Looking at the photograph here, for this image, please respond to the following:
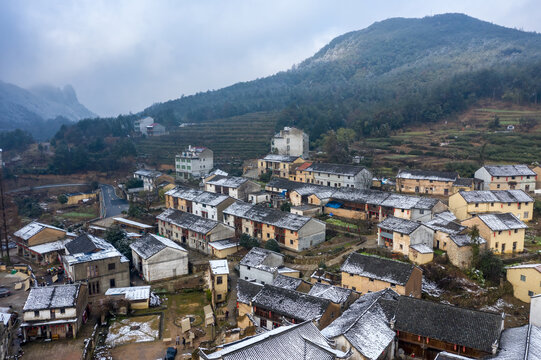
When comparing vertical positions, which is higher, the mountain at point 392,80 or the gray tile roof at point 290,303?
the mountain at point 392,80

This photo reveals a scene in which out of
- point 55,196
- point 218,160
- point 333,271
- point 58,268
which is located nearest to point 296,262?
point 333,271

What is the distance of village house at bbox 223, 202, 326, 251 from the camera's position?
1198 inches

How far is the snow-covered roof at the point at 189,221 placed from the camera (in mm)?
32500

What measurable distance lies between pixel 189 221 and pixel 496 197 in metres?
24.5

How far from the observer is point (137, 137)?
84.8m

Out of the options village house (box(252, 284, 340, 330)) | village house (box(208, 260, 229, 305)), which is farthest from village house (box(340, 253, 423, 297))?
village house (box(208, 260, 229, 305))

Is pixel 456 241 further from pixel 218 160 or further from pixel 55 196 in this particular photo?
pixel 55 196

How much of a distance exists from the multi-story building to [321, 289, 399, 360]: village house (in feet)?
128

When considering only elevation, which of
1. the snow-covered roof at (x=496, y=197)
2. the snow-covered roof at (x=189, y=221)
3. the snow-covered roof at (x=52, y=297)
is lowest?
the snow-covered roof at (x=52, y=297)

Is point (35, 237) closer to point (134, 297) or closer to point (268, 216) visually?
point (134, 297)

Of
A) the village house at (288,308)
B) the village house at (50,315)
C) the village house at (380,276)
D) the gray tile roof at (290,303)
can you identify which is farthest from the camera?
the village house at (380,276)

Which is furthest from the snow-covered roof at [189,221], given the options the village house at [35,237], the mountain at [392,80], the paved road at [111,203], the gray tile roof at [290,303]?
the mountain at [392,80]

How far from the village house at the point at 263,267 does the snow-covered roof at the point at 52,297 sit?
1009 cm

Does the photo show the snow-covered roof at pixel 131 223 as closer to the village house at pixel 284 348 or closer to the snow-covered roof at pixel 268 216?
the snow-covered roof at pixel 268 216
